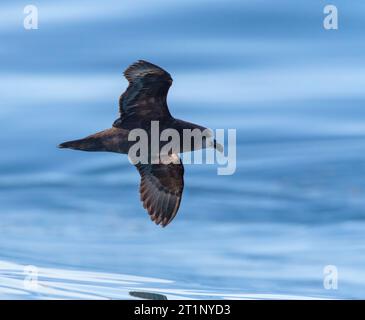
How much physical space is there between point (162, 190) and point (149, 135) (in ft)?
2.47

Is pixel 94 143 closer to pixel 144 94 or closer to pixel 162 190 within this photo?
pixel 144 94

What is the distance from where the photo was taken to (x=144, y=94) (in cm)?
1617

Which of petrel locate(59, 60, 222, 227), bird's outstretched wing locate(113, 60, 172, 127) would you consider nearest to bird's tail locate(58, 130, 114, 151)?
petrel locate(59, 60, 222, 227)

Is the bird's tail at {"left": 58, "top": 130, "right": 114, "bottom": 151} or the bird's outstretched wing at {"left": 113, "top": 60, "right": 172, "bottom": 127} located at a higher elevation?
the bird's outstretched wing at {"left": 113, "top": 60, "right": 172, "bottom": 127}

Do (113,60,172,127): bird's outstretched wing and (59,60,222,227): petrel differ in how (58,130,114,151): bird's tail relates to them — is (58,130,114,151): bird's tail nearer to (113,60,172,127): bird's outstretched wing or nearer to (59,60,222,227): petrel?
(59,60,222,227): petrel

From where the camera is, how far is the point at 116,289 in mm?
15617

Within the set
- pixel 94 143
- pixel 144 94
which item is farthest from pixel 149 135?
pixel 94 143

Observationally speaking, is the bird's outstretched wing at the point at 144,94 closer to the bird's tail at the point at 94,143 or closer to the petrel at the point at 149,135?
the petrel at the point at 149,135

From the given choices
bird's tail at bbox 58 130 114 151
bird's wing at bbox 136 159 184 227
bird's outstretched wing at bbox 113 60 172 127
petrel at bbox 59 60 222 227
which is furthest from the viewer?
bird's wing at bbox 136 159 184 227

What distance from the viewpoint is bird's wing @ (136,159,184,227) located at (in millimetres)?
16406
